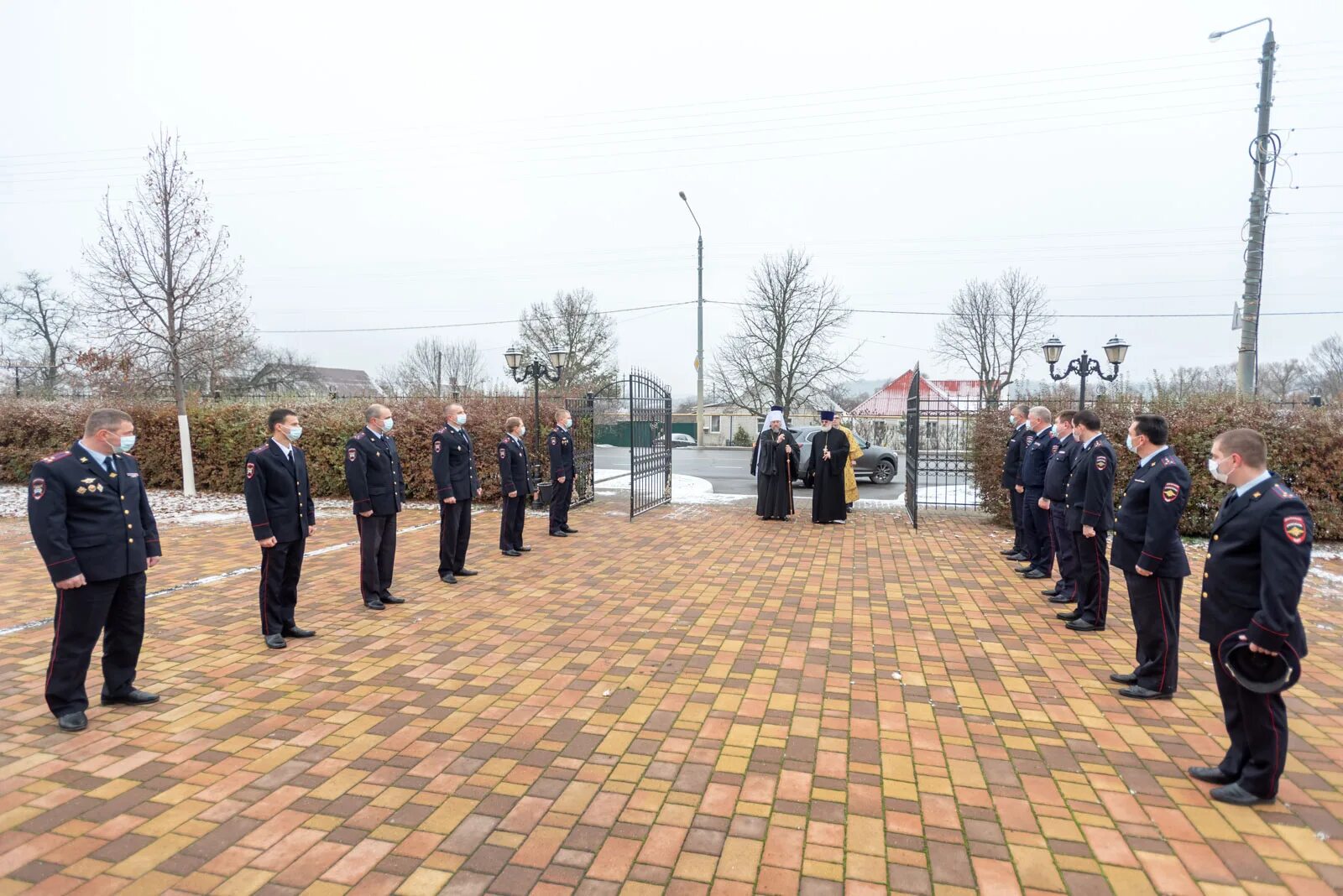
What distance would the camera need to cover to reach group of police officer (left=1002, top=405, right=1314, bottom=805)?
2.94 metres

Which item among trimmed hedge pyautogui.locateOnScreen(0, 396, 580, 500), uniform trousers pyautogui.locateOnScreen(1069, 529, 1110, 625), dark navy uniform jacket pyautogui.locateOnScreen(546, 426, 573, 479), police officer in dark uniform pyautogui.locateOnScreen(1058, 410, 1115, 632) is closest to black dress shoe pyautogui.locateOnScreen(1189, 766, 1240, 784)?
police officer in dark uniform pyautogui.locateOnScreen(1058, 410, 1115, 632)

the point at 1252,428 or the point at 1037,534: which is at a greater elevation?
the point at 1252,428

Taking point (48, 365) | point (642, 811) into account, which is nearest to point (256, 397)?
point (642, 811)

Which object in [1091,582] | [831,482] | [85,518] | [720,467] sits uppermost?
[85,518]

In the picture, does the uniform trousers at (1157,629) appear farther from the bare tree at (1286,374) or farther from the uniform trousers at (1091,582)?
the bare tree at (1286,374)

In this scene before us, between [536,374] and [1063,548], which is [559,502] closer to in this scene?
[536,374]

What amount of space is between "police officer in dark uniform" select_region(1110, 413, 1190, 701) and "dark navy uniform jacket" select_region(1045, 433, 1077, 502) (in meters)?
1.78

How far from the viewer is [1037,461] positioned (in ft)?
24.0

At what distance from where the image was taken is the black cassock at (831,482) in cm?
1069

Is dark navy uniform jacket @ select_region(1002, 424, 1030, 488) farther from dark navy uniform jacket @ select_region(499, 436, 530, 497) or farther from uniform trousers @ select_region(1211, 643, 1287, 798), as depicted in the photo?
dark navy uniform jacket @ select_region(499, 436, 530, 497)

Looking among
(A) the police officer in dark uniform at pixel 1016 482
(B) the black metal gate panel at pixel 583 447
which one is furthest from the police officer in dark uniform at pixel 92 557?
(B) the black metal gate panel at pixel 583 447

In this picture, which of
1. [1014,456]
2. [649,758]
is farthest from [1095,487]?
[649,758]

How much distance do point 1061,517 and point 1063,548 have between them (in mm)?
303

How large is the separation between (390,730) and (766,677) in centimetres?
222
